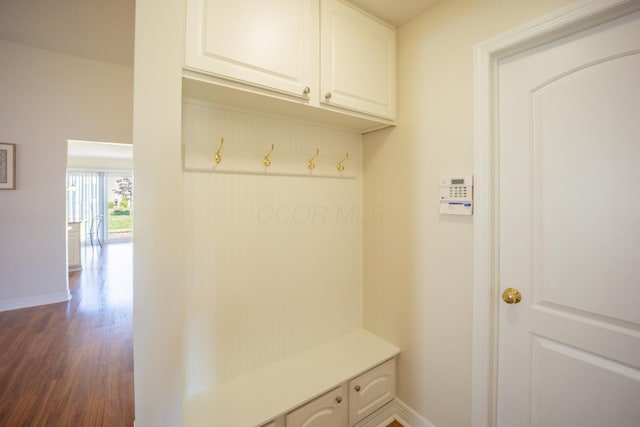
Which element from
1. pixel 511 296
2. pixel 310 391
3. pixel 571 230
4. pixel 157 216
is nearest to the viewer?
pixel 157 216

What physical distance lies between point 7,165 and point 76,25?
1.83 m

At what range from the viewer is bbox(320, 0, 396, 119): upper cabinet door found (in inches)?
54.9

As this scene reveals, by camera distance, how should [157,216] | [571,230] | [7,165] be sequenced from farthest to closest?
[7,165]
[571,230]
[157,216]

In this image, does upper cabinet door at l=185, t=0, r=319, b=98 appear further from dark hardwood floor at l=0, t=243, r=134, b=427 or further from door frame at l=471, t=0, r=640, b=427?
dark hardwood floor at l=0, t=243, r=134, b=427

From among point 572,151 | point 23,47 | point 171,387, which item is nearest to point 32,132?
point 23,47

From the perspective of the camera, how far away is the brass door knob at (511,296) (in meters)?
1.23

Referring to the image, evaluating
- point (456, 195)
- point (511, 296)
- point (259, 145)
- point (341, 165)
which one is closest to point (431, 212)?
point (456, 195)

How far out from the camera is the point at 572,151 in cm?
108

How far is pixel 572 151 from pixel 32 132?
495 centimetres

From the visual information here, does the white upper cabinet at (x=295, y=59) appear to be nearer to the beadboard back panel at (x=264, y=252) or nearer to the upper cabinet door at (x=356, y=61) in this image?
the upper cabinet door at (x=356, y=61)

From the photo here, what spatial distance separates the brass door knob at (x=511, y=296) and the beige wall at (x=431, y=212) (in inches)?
6.2

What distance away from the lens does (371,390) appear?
159 cm

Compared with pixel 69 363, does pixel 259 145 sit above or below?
above

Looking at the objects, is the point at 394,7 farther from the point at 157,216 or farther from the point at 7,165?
the point at 7,165
